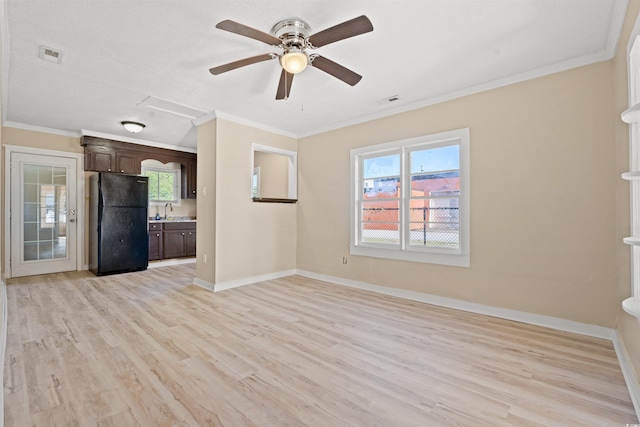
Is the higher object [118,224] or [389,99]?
[389,99]

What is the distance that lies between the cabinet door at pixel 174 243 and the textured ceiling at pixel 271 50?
288 centimetres

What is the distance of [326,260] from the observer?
5004mm

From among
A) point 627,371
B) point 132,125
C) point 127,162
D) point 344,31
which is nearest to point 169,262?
point 127,162

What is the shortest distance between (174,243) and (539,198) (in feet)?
21.2

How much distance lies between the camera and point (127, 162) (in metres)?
5.95

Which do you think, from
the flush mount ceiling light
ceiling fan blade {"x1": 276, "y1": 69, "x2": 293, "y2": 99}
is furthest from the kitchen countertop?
ceiling fan blade {"x1": 276, "y1": 69, "x2": 293, "y2": 99}

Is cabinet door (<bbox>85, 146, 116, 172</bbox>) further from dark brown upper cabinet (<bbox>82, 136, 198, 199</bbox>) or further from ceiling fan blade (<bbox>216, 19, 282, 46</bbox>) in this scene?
ceiling fan blade (<bbox>216, 19, 282, 46</bbox>)

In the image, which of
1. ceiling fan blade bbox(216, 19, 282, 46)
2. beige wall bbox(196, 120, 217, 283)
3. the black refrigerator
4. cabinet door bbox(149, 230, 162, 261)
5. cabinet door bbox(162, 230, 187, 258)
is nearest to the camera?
ceiling fan blade bbox(216, 19, 282, 46)

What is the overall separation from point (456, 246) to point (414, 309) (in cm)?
92

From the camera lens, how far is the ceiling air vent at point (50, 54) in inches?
104

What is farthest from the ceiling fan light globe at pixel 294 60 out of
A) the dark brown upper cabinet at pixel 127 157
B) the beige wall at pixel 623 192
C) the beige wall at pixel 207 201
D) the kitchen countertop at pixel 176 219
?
the kitchen countertop at pixel 176 219

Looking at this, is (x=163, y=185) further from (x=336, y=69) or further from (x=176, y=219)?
(x=336, y=69)

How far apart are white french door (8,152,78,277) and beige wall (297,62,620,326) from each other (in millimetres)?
5970

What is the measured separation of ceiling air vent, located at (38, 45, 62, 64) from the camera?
104 inches
